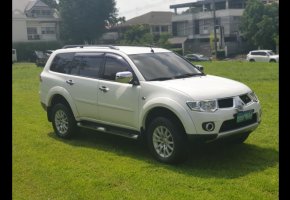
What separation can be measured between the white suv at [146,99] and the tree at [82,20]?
5356 centimetres

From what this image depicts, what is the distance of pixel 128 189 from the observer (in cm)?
532

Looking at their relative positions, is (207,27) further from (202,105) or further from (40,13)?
(202,105)

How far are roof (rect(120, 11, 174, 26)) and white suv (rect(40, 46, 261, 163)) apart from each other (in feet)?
208

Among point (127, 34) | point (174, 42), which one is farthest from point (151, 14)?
point (127, 34)

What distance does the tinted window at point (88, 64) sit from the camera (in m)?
7.45

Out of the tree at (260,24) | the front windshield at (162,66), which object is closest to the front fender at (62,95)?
the front windshield at (162,66)

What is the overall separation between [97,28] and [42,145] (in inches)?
2185

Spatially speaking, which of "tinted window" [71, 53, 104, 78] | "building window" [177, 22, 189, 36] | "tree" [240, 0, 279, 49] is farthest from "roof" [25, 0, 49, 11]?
"tinted window" [71, 53, 104, 78]

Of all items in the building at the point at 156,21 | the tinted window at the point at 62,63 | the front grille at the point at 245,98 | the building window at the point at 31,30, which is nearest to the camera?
the front grille at the point at 245,98

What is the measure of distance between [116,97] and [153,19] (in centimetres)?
6638

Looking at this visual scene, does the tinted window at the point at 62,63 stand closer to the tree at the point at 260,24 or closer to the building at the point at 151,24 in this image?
the tree at the point at 260,24
